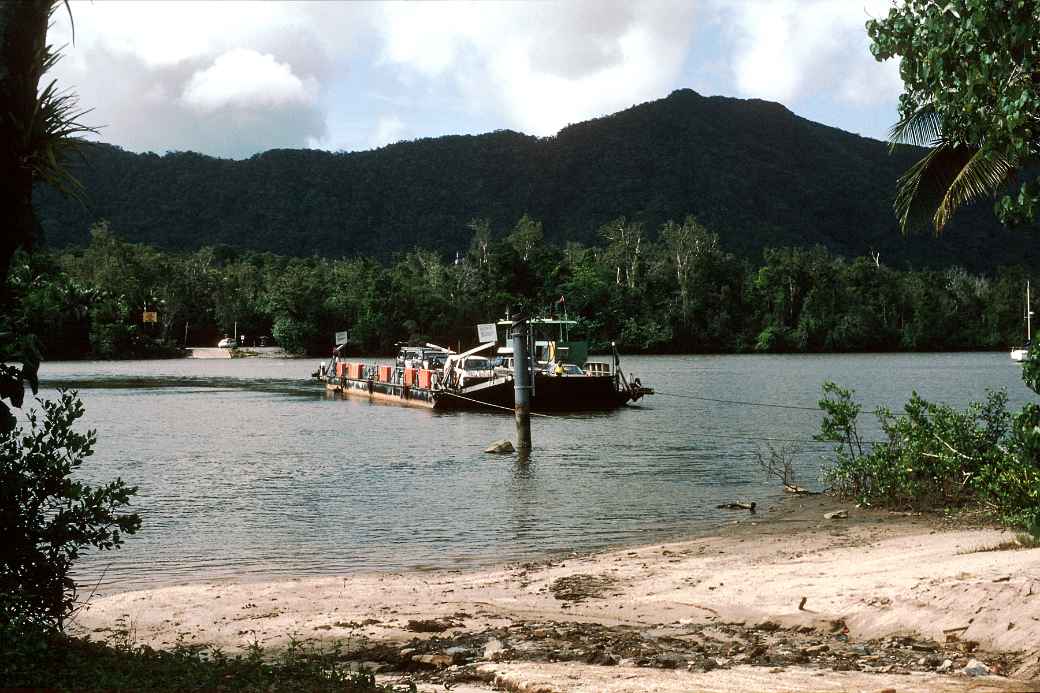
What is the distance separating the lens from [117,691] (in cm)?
600

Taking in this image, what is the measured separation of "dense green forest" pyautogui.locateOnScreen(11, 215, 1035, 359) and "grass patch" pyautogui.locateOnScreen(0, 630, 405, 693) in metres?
119

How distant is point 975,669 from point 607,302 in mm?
128807

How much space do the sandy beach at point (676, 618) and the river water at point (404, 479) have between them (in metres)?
2.09

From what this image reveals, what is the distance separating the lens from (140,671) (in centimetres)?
658

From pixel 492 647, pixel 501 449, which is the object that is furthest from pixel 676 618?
pixel 501 449

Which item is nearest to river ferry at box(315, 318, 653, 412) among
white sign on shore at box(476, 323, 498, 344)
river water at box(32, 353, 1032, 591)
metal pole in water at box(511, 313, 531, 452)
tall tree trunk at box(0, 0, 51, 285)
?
white sign on shore at box(476, 323, 498, 344)

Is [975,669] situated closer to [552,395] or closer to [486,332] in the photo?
[552,395]

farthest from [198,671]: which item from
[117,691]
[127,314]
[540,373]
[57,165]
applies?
[127,314]

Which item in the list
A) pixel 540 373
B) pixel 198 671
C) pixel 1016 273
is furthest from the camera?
pixel 1016 273

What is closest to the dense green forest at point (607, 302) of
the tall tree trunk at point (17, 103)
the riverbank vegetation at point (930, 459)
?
the riverbank vegetation at point (930, 459)

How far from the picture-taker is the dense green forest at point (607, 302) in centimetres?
13112

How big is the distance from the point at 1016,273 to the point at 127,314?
384 feet

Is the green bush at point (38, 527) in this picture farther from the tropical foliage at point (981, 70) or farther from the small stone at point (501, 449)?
the small stone at point (501, 449)

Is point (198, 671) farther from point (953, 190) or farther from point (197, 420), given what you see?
point (197, 420)
